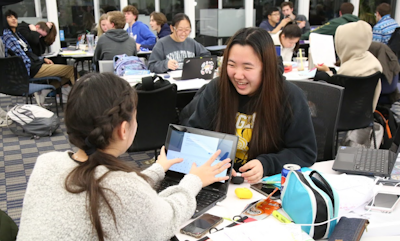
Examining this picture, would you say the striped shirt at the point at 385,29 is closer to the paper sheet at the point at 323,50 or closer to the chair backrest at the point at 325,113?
the paper sheet at the point at 323,50

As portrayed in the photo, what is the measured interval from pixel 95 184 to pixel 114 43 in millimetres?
4142

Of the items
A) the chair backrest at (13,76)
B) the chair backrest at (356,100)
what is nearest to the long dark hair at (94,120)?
the chair backrest at (356,100)

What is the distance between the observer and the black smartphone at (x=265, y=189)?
1.43 metres

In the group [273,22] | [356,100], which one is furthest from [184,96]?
[273,22]

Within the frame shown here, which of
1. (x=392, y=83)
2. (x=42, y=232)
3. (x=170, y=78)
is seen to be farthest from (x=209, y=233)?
(x=392, y=83)

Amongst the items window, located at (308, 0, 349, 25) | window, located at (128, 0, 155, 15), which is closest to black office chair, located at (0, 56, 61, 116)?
window, located at (128, 0, 155, 15)

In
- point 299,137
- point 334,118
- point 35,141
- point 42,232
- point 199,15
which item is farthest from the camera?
point 199,15

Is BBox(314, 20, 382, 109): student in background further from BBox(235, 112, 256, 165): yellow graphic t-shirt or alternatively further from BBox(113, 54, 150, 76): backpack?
BBox(113, 54, 150, 76): backpack

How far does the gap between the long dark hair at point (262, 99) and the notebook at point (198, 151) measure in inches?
12.9

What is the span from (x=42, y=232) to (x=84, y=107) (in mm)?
326

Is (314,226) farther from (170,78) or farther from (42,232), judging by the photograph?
(170,78)

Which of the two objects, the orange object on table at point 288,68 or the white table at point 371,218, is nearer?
the white table at point 371,218

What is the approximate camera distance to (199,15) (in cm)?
834

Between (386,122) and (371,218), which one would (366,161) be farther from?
(386,122)
